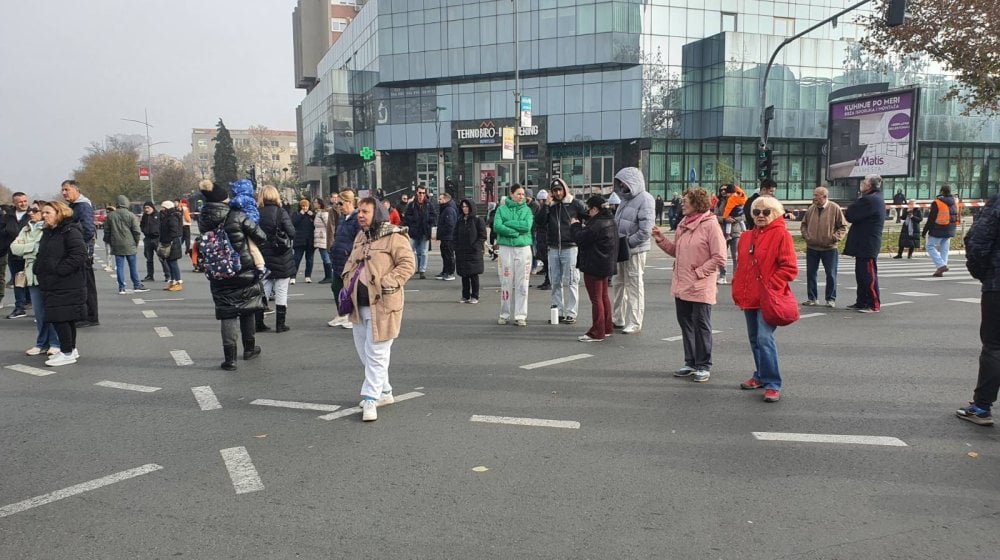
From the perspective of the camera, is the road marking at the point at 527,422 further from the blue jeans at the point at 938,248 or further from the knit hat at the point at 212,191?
the blue jeans at the point at 938,248

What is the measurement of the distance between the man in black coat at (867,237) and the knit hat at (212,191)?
8345mm

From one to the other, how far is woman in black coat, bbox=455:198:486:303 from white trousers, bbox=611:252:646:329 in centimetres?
314

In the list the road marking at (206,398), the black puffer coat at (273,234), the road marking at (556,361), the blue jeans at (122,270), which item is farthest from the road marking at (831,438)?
the blue jeans at (122,270)

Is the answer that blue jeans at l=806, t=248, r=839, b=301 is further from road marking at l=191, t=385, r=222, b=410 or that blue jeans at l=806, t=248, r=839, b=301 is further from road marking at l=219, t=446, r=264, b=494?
road marking at l=219, t=446, r=264, b=494

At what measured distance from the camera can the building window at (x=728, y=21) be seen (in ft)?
163

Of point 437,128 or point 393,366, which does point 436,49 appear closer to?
point 437,128

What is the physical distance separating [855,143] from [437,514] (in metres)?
25.2

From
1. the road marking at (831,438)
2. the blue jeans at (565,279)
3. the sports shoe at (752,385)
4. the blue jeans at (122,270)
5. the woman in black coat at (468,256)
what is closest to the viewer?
the road marking at (831,438)

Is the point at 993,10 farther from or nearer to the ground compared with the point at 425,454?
farther from the ground

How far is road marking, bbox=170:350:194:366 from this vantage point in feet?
24.9

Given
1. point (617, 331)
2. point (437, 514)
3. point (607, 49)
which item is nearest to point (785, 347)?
point (617, 331)

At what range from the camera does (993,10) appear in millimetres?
20797

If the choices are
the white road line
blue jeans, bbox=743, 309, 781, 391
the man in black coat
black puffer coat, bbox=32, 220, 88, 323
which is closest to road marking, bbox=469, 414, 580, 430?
blue jeans, bbox=743, 309, 781, 391

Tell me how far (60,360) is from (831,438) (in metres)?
7.72
